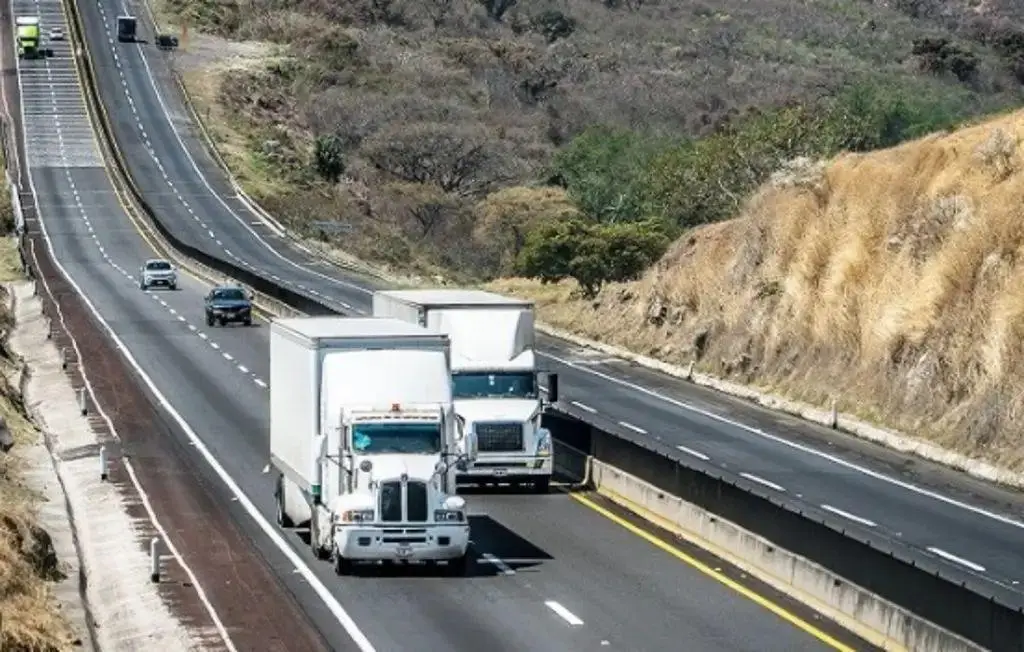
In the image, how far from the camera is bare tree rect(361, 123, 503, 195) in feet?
494

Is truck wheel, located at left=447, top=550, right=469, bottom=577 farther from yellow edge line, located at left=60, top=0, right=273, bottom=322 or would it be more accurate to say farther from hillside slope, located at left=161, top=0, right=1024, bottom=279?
hillside slope, located at left=161, top=0, right=1024, bottom=279

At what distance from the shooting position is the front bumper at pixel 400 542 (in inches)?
1107

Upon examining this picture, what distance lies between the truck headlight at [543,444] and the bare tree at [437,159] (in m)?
113

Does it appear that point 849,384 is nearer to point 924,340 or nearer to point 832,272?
point 924,340

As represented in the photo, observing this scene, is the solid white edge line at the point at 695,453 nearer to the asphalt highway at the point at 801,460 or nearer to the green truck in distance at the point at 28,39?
the asphalt highway at the point at 801,460

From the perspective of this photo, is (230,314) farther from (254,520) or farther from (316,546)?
(316,546)

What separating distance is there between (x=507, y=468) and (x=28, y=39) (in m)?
126

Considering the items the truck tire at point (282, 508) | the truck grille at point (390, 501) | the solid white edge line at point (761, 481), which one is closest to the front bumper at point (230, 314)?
the solid white edge line at point (761, 481)

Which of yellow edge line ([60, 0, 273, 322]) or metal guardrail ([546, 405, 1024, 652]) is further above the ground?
metal guardrail ([546, 405, 1024, 652])

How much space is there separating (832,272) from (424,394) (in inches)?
1112

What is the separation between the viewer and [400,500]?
92.4ft

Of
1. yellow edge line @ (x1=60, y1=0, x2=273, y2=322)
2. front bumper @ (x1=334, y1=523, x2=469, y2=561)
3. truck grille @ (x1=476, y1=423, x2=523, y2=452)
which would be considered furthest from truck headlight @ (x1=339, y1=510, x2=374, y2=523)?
yellow edge line @ (x1=60, y1=0, x2=273, y2=322)

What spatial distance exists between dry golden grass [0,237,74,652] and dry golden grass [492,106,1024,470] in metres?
19.3

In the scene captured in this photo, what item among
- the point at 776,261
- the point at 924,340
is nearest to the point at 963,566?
the point at 924,340
